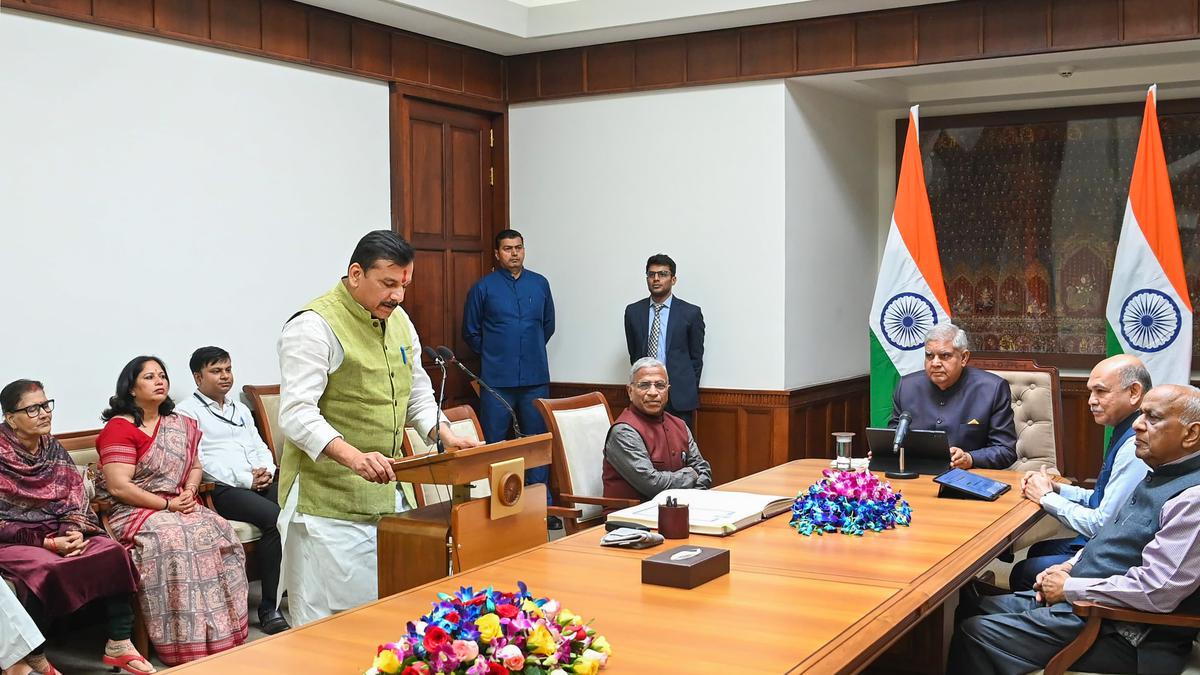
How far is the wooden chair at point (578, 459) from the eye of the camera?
4.55 metres

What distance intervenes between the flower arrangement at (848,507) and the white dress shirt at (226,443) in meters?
2.83

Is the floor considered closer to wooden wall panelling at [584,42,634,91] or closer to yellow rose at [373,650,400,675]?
yellow rose at [373,650,400,675]

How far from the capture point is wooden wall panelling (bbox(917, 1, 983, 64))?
20.4ft

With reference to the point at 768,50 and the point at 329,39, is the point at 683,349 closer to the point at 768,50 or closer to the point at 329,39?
the point at 768,50

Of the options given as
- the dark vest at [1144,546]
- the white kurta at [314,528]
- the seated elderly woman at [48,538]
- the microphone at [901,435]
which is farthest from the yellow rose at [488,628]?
the seated elderly woman at [48,538]

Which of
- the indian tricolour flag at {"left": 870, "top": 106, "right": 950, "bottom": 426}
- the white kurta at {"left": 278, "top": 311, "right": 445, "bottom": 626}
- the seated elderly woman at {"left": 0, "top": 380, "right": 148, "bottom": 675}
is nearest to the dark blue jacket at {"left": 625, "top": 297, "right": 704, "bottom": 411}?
the indian tricolour flag at {"left": 870, "top": 106, "right": 950, "bottom": 426}

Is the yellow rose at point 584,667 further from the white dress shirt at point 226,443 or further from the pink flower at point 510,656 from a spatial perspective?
the white dress shirt at point 226,443

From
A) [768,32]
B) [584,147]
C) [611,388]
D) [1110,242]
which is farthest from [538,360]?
[1110,242]

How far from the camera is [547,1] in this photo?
273 inches

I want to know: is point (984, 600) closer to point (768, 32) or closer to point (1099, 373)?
point (1099, 373)

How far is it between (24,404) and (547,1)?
3.89 metres

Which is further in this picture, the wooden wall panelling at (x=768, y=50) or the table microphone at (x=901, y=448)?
the wooden wall panelling at (x=768, y=50)

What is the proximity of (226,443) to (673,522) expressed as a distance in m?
2.79

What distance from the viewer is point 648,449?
468 cm
